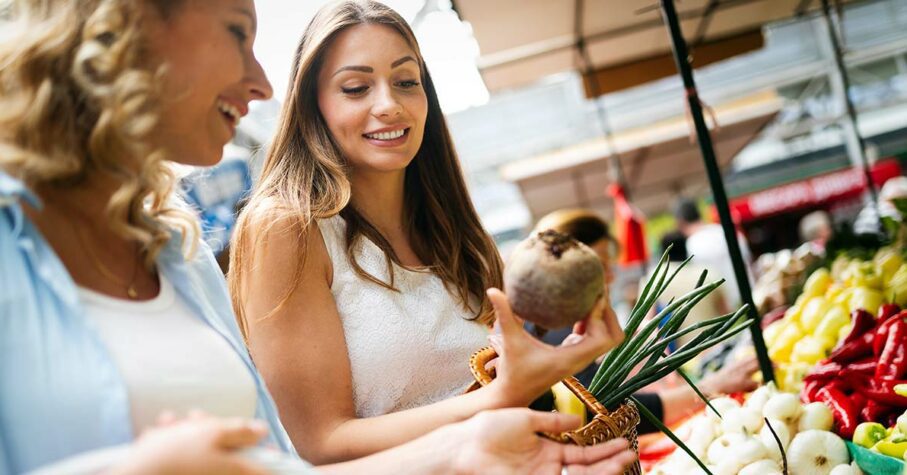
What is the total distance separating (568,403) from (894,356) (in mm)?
1426

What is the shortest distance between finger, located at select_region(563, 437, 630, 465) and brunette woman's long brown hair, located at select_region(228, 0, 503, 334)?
596 millimetres

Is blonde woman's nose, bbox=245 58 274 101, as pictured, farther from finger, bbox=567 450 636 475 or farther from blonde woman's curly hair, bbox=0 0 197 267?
finger, bbox=567 450 636 475

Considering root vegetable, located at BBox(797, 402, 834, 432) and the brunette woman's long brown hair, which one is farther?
root vegetable, located at BBox(797, 402, 834, 432)

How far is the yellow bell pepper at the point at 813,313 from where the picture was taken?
124 inches

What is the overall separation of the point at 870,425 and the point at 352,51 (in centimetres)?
161

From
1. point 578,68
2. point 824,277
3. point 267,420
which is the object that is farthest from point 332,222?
point 578,68

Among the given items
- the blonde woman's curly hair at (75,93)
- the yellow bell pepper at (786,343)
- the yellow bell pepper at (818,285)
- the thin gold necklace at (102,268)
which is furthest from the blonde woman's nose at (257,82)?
the yellow bell pepper at (818,285)

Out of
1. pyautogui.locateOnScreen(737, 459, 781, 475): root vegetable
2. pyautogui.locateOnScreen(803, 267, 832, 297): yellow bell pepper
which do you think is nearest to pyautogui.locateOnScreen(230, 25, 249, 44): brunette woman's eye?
pyautogui.locateOnScreen(737, 459, 781, 475): root vegetable

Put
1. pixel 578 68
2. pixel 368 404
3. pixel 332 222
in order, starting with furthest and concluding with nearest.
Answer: pixel 578 68 → pixel 332 222 → pixel 368 404

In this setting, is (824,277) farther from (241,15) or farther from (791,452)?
(241,15)

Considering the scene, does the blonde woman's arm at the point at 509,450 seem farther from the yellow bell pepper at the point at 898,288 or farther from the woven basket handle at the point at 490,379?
the yellow bell pepper at the point at 898,288

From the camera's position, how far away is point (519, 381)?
3.77 feet

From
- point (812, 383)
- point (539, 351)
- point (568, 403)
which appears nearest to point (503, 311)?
point (539, 351)

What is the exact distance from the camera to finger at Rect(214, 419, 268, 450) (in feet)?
2.70
